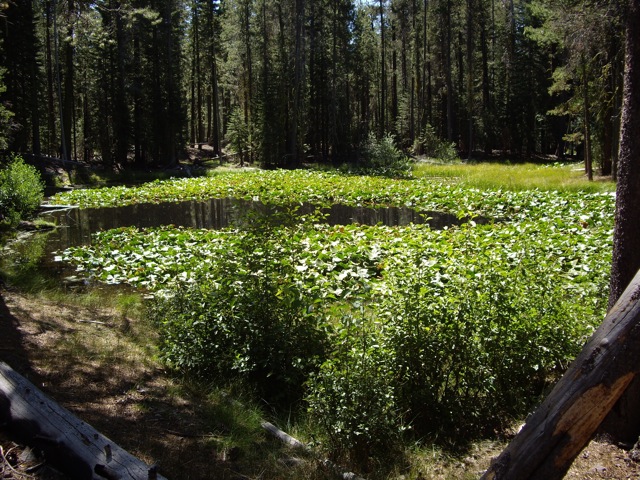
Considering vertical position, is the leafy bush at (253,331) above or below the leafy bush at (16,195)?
below

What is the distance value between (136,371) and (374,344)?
2462mm

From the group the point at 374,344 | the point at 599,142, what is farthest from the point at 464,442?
the point at 599,142

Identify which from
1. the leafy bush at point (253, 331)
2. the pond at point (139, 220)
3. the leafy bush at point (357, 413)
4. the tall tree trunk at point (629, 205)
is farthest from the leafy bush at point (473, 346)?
the pond at point (139, 220)

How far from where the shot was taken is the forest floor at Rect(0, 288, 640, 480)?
3346 millimetres

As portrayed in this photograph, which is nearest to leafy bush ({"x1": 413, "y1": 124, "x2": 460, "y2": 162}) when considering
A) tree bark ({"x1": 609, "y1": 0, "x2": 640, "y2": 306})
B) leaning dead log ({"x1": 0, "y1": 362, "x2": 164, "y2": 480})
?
tree bark ({"x1": 609, "y1": 0, "x2": 640, "y2": 306})

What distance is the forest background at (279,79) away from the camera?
32656 mm

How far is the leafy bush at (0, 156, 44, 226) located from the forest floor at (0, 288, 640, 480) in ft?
33.4

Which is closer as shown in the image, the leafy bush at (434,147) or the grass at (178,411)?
the grass at (178,411)

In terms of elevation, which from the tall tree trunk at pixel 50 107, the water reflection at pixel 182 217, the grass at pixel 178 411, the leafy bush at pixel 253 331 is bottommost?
the grass at pixel 178 411

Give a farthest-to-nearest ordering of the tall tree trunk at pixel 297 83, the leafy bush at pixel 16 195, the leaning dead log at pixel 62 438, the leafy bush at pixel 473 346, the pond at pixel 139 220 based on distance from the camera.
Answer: the tall tree trunk at pixel 297 83
the leafy bush at pixel 16 195
the pond at pixel 139 220
the leafy bush at pixel 473 346
the leaning dead log at pixel 62 438

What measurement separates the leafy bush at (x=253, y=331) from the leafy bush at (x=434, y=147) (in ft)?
102

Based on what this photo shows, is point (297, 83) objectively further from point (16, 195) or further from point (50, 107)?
point (16, 195)

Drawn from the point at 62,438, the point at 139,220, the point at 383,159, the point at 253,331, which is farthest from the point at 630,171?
the point at 383,159

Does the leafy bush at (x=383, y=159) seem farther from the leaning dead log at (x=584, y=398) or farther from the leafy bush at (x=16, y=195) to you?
the leaning dead log at (x=584, y=398)
